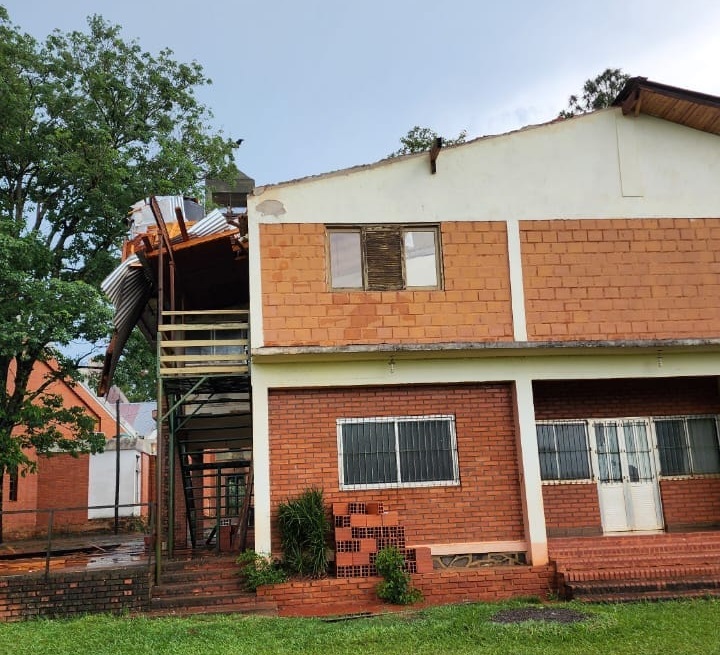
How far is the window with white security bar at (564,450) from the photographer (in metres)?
12.4

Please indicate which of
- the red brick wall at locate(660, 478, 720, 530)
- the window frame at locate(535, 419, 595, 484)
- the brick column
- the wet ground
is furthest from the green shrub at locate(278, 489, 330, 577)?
the red brick wall at locate(660, 478, 720, 530)

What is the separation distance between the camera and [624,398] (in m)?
12.8

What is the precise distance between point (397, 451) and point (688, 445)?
5.14m

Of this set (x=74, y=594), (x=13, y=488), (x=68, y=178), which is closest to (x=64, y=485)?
(x=13, y=488)

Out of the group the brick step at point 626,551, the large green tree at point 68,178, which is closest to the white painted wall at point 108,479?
the large green tree at point 68,178

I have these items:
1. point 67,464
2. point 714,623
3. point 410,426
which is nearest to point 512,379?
point 410,426

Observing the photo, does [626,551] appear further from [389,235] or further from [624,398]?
[389,235]

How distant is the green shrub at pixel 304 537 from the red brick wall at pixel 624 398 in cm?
422

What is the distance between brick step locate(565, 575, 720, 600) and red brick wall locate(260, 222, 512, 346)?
3.71 meters

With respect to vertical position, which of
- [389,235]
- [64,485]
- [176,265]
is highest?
[176,265]

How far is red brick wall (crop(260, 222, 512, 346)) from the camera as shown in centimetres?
1139

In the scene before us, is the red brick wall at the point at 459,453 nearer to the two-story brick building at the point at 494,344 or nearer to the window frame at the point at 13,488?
the two-story brick building at the point at 494,344

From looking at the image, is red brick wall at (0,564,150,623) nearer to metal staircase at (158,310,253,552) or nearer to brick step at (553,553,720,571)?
metal staircase at (158,310,253,552)

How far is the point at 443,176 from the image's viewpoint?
12008mm
